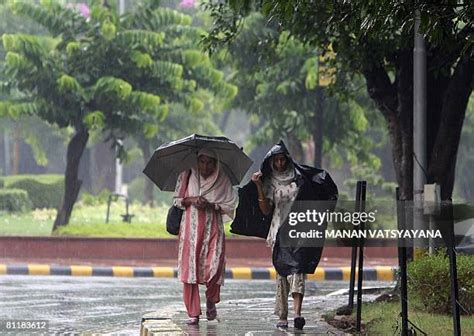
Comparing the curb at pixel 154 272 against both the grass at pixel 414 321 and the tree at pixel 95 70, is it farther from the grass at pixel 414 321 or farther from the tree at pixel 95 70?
the grass at pixel 414 321

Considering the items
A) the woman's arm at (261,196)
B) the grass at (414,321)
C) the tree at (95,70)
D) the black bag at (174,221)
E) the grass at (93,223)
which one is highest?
the tree at (95,70)

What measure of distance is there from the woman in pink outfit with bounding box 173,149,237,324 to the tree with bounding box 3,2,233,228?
1425cm

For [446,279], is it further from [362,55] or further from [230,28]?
[230,28]

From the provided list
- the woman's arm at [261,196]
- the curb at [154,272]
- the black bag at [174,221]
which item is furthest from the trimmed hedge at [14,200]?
the woman's arm at [261,196]

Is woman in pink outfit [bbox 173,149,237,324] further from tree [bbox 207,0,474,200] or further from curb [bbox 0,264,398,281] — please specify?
curb [bbox 0,264,398,281]

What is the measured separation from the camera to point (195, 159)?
38.1 feet

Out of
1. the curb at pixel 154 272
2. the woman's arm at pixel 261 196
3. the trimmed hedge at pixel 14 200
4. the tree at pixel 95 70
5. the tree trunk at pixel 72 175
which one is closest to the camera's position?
the woman's arm at pixel 261 196

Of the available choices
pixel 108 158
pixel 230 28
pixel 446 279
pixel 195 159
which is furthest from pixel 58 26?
pixel 108 158

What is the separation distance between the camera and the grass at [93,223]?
2651 centimetres

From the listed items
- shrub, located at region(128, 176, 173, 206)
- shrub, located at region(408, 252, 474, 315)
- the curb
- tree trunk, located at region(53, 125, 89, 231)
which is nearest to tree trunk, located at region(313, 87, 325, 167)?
tree trunk, located at region(53, 125, 89, 231)

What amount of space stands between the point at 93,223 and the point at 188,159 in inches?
664

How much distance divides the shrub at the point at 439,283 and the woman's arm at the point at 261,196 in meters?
1.44

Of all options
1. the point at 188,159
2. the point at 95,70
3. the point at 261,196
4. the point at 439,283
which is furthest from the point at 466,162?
the point at 439,283

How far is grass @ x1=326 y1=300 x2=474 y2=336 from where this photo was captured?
32.8 feet
